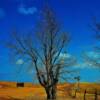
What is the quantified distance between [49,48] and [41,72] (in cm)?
325

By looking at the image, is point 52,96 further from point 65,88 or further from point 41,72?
point 65,88

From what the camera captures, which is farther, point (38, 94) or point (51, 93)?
point (38, 94)

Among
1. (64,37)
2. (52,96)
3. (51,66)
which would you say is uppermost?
(64,37)

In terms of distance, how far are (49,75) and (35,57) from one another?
2.84 m

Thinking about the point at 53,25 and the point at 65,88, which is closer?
the point at 53,25

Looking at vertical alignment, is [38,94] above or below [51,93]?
above

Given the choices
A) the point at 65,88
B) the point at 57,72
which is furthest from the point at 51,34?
the point at 65,88

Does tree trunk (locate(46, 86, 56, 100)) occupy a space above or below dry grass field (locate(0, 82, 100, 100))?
below

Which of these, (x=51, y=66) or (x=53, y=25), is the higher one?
(x=53, y=25)

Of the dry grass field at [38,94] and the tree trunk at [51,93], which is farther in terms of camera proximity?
the dry grass field at [38,94]

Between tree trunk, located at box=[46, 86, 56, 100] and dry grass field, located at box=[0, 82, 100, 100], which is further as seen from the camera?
dry grass field, located at box=[0, 82, 100, 100]

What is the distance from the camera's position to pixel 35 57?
166ft

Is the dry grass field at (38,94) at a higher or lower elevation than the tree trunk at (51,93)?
higher

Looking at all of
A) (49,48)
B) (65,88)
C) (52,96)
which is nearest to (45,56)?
(49,48)
